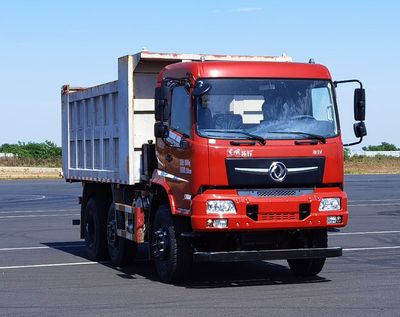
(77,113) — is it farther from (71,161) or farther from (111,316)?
(111,316)

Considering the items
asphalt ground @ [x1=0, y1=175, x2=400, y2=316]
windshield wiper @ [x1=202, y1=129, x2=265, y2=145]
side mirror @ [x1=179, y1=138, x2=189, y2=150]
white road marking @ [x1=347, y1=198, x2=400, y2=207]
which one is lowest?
white road marking @ [x1=347, y1=198, x2=400, y2=207]

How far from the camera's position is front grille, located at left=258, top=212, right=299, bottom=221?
12.1m

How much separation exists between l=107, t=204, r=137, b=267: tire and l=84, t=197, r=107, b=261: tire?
0.31m

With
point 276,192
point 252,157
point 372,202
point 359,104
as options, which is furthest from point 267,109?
point 372,202

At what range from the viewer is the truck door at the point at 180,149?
12.2m

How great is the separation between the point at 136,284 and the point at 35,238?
770 centimetres

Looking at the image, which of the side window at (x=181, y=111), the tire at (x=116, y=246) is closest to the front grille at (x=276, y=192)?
the side window at (x=181, y=111)

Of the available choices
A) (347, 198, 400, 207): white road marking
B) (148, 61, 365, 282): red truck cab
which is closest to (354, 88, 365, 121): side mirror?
(148, 61, 365, 282): red truck cab

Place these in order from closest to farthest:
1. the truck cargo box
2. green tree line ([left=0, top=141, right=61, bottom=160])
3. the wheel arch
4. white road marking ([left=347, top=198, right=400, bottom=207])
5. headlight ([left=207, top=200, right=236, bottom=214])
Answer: headlight ([left=207, top=200, right=236, bottom=214])
the truck cargo box
the wheel arch
white road marking ([left=347, top=198, right=400, bottom=207])
green tree line ([left=0, top=141, right=61, bottom=160])

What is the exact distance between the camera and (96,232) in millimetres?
16109

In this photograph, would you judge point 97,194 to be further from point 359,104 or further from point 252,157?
point 359,104

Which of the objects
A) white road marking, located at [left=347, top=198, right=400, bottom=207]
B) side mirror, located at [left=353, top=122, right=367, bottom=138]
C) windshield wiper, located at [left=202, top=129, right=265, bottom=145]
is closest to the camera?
windshield wiper, located at [left=202, top=129, right=265, bottom=145]

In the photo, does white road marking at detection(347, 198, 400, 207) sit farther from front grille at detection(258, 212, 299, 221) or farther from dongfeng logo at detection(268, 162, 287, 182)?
dongfeng logo at detection(268, 162, 287, 182)

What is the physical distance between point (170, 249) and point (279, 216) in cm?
153
